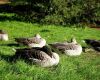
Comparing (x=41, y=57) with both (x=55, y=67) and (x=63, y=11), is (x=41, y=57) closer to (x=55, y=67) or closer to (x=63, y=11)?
(x=55, y=67)

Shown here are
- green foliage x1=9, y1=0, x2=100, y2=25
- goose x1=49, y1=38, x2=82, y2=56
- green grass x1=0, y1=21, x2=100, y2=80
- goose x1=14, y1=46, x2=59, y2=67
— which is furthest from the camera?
green foliage x1=9, y1=0, x2=100, y2=25

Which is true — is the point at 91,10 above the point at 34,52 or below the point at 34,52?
below

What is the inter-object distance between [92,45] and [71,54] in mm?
1572

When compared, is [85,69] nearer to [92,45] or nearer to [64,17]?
[92,45]

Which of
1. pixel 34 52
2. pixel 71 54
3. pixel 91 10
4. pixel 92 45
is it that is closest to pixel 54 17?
pixel 91 10

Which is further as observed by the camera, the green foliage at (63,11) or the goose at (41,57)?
the green foliage at (63,11)

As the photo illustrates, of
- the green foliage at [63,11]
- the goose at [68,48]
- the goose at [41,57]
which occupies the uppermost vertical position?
the goose at [41,57]

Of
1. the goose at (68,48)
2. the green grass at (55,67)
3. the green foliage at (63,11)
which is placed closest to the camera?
the green grass at (55,67)

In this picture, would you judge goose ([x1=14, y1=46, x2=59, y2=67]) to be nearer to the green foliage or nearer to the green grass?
the green grass

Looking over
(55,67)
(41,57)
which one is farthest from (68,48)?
(41,57)

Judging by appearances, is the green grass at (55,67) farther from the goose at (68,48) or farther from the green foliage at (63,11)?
the green foliage at (63,11)

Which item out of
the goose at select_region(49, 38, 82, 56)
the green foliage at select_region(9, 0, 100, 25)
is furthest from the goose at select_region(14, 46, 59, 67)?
the green foliage at select_region(9, 0, 100, 25)

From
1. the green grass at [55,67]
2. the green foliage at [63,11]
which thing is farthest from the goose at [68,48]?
the green foliage at [63,11]

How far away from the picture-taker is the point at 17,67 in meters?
8.32
